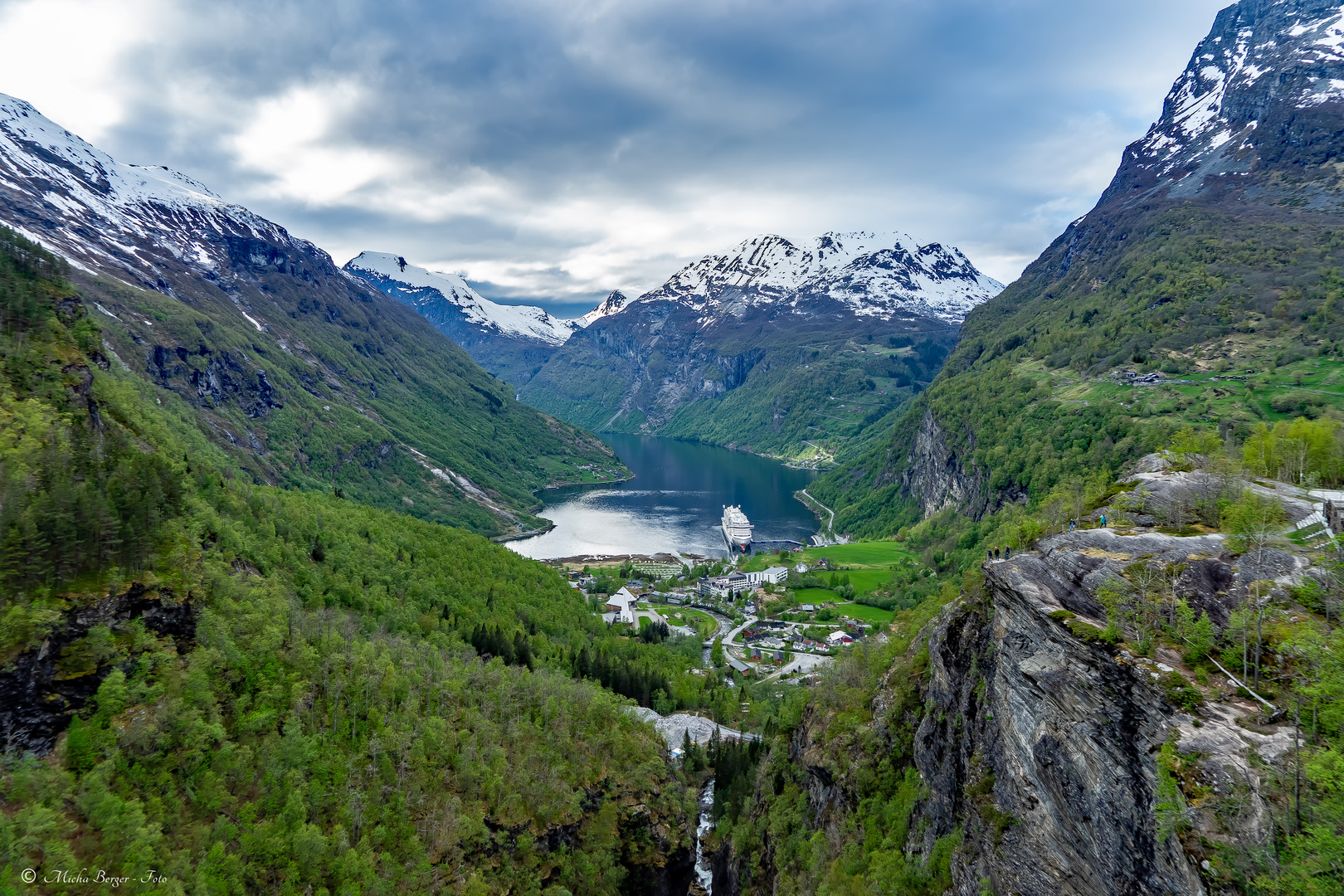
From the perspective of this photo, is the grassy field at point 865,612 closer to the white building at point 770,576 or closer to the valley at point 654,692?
the valley at point 654,692

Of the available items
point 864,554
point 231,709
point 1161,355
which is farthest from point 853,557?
point 231,709

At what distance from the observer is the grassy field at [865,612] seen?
375 feet

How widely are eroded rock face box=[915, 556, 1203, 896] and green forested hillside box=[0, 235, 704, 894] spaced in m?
32.8

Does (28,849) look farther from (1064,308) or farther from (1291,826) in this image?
(1064,308)

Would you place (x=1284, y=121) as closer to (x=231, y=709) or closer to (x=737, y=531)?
(x=737, y=531)

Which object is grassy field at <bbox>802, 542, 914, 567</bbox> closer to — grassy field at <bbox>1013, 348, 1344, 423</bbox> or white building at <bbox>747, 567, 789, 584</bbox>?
white building at <bbox>747, 567, 789, 584</bbox>

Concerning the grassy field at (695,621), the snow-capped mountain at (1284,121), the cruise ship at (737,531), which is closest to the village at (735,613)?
the grassy field at (695,621)

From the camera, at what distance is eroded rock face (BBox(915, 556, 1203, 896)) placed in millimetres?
19031

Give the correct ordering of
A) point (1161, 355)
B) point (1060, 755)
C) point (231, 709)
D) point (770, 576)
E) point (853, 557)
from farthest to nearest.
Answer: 1. point (853, 557)
2. point (770, 576)
3. point (1161, 355)
4. point (231, 709)
5. point (1060, 755)

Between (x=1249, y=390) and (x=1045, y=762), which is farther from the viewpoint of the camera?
(x=1249, y=390)

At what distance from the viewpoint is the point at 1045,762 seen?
2266 centimetres

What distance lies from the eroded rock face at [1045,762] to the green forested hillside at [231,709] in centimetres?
3279

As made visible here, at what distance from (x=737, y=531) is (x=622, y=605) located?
2626 inches

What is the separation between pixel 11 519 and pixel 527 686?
129 ft
